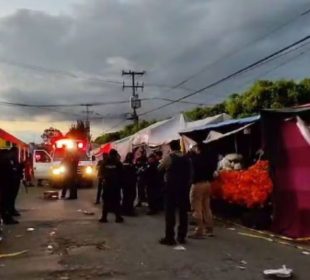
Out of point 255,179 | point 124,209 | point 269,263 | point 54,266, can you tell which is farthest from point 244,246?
point 124,209

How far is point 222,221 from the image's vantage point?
50.2 feet

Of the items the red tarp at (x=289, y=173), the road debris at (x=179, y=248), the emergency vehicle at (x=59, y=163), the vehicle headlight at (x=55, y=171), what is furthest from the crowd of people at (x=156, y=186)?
the emergency vehicle at (x=59, y=163)

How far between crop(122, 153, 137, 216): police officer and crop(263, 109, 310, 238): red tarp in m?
5.44

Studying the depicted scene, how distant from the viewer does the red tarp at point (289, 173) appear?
39.2 ft

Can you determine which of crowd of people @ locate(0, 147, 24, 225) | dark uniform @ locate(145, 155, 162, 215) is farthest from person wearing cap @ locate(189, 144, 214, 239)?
crowd of people @ locate(0, 147, 24, 225)

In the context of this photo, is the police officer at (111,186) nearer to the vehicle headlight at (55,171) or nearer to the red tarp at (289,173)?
the red tarp at (289,173)

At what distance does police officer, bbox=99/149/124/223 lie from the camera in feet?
49.4

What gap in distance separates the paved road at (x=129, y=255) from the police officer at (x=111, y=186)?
1.91 ft

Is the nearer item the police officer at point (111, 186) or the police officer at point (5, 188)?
the police officer at point (5, 188)

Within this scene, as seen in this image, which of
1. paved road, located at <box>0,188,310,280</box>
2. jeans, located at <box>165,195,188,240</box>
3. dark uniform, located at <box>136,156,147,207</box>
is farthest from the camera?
dark uniform, located at <box>136,156,147,207</box>

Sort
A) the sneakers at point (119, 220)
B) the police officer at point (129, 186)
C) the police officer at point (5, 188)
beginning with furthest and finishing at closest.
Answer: the police officer at point (129, 186), the sneakers at point (119, 220), the police officer at point (5, 188)

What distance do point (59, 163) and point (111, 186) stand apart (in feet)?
52.4

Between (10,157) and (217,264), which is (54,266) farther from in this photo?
(10,157)

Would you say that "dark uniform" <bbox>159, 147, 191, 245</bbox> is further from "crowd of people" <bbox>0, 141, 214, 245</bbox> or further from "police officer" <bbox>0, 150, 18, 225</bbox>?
"police officer" <bbox>0, 150, 18, 225</bbox>
